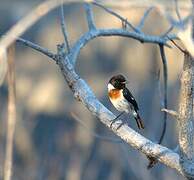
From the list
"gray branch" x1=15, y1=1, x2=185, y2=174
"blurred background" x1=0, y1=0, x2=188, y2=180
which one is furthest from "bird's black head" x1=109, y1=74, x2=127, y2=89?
"blurred background" x1=0, y1=0, x2=188, y2=180

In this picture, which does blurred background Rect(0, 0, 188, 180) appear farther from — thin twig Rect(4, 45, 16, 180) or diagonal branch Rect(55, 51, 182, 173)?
thin twig Rect(4, 45, 16, 180)

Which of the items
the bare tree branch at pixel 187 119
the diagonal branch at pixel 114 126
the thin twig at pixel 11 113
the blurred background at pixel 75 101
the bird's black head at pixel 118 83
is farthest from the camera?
the blurred background at pixel 75 101

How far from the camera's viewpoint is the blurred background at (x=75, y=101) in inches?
303

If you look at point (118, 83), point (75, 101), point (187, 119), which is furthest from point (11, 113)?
point (75, 101)

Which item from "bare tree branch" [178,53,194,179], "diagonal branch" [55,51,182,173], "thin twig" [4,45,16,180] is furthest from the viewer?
"diagonal branch" [55,51,182,173]

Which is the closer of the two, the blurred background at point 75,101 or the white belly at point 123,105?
the white belly at point 123,105

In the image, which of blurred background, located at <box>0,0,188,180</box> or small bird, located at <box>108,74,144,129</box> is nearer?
small bird, located at <box>108,74,144,129</box>

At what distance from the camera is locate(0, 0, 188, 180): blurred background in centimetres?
770

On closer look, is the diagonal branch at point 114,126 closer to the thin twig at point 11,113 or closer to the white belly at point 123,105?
the thin twig at point 11,113

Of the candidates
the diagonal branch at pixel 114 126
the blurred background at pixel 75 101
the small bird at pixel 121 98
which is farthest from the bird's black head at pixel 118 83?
the blurred background at pixel 75 101

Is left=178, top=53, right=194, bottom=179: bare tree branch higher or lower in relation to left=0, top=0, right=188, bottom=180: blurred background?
lower

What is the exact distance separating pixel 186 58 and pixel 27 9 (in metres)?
9.02

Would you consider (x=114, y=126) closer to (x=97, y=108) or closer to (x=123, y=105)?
(x=97, y=108)

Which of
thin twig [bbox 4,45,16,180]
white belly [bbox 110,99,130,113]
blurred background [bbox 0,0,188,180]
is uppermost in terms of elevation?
blurred background [bbox 0,0,188,180]
